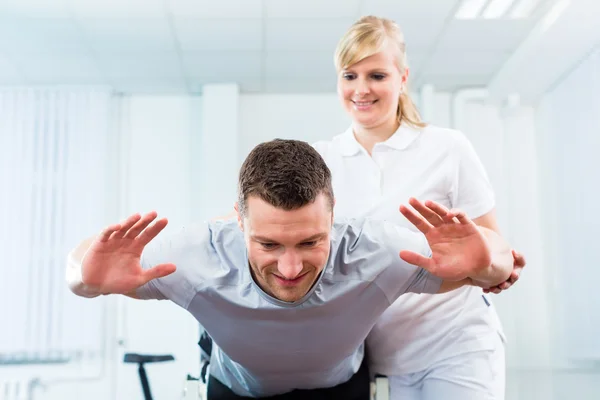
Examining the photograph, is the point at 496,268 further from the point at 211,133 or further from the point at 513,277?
the point at 211,133

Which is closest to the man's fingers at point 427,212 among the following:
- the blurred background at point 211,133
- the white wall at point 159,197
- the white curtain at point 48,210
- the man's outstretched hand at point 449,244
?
the man's outstretched hand at point 449,244

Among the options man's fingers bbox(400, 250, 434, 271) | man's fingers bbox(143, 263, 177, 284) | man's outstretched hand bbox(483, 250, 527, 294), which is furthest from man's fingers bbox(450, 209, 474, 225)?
man's fingers bbox(143, 263, 177, 284)

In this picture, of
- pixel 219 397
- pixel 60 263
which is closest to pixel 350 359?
pixel 219 397

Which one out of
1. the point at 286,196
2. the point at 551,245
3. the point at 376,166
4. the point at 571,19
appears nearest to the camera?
the point at 286,196

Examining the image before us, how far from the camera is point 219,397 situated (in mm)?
1792

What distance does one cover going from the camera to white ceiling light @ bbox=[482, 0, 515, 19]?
13.3 feet

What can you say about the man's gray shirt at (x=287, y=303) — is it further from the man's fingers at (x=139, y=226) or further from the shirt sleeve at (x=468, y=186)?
the shirt sleeve at (x=468, y=186)

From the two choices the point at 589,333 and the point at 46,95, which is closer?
the point at 589,333

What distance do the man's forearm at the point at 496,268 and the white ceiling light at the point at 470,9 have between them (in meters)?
2.86

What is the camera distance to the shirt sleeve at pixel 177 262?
1.49 m

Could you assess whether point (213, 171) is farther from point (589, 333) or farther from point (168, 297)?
point (168, 297)

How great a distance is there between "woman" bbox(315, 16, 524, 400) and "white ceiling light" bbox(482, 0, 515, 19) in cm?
243

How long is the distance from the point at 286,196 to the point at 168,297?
1.44ft

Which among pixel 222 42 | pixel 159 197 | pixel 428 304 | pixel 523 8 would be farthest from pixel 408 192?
pixel 159 197
